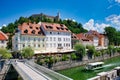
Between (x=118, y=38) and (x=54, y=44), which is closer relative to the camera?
(x=54, y=44)

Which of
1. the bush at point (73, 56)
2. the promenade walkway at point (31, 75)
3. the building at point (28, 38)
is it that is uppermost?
the building at point (28, 38)

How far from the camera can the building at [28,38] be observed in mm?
48344

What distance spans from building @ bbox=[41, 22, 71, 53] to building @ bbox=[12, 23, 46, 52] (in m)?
1.63

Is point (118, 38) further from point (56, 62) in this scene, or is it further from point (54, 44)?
point (56, 62)

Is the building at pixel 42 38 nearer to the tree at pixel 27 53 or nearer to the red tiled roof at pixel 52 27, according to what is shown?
the red tiled roof at pixel 52 27

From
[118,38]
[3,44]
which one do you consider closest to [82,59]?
[3,44]

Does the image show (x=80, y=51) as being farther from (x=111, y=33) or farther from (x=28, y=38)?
(x=111, y=33)

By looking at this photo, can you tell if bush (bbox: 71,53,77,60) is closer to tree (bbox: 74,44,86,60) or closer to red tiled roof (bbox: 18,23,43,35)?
tree (bbox: 74,44,86,60)

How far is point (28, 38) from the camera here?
49.6 metres

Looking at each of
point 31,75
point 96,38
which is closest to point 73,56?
point 31,75

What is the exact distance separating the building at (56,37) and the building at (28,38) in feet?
5.33

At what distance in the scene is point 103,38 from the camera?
92062 mm

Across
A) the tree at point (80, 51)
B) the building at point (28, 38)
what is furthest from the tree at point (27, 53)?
the tree at point (80, 51)

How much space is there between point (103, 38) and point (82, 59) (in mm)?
45036
